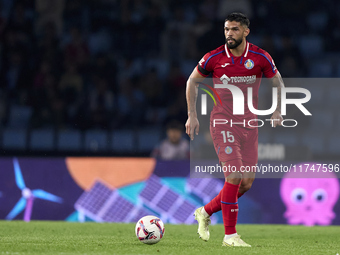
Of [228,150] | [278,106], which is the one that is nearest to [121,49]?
[278,106]

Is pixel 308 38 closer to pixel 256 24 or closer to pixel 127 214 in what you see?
pixel 256 24

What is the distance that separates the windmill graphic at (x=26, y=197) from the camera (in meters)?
8.60

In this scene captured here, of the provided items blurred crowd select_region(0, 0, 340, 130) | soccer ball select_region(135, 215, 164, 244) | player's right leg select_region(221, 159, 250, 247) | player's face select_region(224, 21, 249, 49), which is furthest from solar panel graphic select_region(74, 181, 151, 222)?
player's face select_region(224, 21, 249, 49)

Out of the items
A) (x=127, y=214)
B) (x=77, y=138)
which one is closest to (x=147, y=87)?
(x=77, y=138)

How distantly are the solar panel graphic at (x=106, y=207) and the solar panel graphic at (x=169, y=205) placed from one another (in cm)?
15

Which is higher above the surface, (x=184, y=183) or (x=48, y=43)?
(x=48, y=43)

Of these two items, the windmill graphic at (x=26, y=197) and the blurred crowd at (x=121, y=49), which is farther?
the blurred crowd at (x=121, y=49)

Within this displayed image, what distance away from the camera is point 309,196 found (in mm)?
8539

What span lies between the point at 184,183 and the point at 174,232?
146 centimetres

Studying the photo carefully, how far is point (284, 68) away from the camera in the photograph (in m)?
11.6

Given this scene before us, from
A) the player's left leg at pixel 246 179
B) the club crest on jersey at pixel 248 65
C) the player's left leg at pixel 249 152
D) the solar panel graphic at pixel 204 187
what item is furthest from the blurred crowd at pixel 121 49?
the club crest on jersey at pixel 248 65

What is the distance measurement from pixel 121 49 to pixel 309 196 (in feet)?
17.5

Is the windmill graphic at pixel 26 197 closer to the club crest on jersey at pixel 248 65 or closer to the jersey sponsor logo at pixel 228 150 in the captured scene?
the jersey sponsor logo at pixel 228 150

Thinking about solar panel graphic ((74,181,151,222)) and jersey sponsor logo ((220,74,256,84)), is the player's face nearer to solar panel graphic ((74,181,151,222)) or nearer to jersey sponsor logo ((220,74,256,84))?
jersey sponsor logo ((220,74,256,84))
